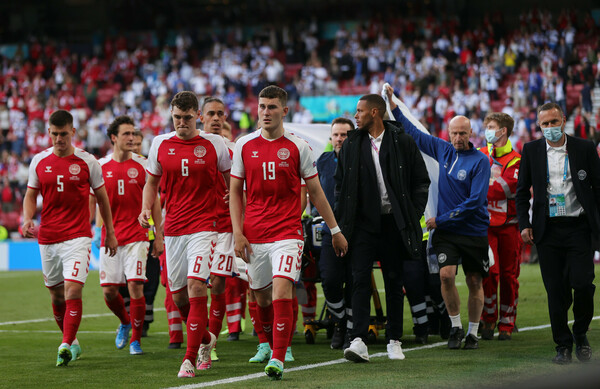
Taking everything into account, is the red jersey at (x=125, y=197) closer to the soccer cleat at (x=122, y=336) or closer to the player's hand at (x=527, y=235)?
the soccer cleat at (x=122, y=336)

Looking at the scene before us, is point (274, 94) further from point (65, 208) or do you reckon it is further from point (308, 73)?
point (308, 73)

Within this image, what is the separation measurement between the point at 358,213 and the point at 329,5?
103ft

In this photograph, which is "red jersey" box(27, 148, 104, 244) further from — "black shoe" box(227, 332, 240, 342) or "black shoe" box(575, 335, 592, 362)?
"black shoe" box(575, 335, 592, 362)

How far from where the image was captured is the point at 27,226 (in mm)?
7988

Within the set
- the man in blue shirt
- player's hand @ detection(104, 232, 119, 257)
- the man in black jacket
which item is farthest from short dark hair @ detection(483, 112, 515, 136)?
player's hand @ detection(104, 232, 119, 257)

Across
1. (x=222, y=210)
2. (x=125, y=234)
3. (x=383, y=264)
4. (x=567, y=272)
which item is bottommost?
(x=567, y=272)

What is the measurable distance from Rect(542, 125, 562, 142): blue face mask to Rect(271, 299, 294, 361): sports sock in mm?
2593

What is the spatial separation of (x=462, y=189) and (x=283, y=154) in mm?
2443

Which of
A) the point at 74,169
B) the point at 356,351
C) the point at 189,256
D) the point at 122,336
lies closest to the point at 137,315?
the point at 122,336

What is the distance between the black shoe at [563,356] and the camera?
6984mm

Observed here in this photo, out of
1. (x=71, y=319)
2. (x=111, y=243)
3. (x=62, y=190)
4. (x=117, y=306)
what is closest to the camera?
(x=71, y=319)

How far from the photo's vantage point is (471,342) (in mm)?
8312

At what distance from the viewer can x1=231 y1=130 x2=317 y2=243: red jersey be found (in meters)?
6.85

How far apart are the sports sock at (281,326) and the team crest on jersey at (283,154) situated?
44.0 inches
